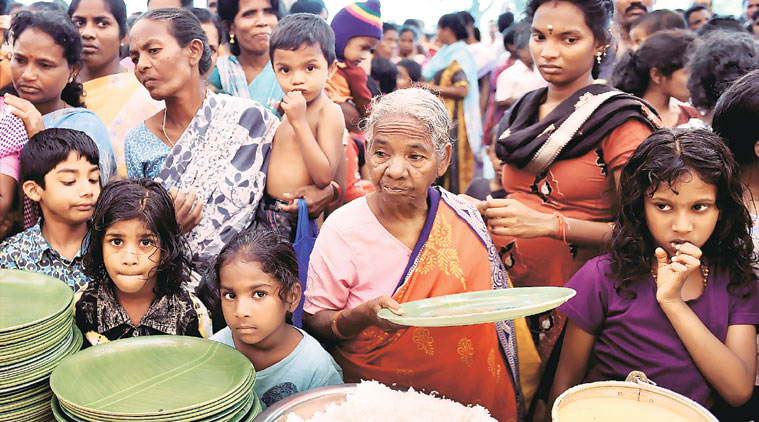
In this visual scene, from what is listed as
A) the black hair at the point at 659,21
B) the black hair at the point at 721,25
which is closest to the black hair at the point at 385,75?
the black hair at the point at 659,21

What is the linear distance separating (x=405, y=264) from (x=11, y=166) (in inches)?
67.4

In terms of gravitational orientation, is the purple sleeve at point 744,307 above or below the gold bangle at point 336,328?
above

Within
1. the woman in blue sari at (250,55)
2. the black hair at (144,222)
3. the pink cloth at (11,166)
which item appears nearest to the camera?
the black hair at (144,222)

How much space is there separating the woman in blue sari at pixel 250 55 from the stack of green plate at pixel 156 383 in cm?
215

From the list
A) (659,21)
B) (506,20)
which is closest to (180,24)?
(659,21)

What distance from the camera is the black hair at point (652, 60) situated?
11.9 ft

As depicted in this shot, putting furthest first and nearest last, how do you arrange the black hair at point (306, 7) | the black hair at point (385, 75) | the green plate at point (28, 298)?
the black hair at point (385, 75), the black hair at point (306, 7), the green plate at point (28, 298)

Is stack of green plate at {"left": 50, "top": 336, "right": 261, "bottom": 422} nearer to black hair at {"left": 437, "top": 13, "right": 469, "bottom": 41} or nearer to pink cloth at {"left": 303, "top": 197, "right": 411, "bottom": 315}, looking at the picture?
pink cloth at {"left": 303, "top": 197, "right": 411, "bottom": 315}

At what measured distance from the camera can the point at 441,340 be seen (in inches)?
85.1

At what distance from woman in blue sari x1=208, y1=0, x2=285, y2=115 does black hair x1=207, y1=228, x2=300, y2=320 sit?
167cm

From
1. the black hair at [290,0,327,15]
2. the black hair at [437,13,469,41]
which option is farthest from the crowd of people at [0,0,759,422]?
the black hair at [437,13,469,41]

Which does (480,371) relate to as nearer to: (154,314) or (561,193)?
(561,193)

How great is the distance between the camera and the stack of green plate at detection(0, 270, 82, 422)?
1.60 m

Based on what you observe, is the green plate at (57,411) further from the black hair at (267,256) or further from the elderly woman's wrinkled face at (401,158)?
the elderly woman's wrinkled face at (401,158)
